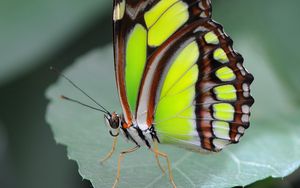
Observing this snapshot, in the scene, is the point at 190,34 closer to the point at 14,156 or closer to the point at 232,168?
the point at 232,168

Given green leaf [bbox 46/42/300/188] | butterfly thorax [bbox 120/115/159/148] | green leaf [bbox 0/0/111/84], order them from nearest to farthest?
green leaf [bbox 46/42/300/188], butterfly thorax [bbox 120/115/159/148], green leaf [bbox 0/0/111/84]

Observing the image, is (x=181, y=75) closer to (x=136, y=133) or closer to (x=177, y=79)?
(x=177, y=79)

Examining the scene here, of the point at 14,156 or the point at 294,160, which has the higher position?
the point at 14,156

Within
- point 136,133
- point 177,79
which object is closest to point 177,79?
point 177,79

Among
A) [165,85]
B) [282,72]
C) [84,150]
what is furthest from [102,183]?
[282,72]

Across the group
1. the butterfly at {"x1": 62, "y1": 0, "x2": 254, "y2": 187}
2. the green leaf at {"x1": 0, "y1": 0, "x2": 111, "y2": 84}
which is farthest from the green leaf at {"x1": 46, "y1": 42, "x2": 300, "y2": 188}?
the green leaf at {"x1": 0, "y1": 0, "x2": 111, "y2": 84}

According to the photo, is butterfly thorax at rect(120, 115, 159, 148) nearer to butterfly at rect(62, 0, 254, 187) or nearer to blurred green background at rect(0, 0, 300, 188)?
butterfly at rect(62, 0, 254, 187)
